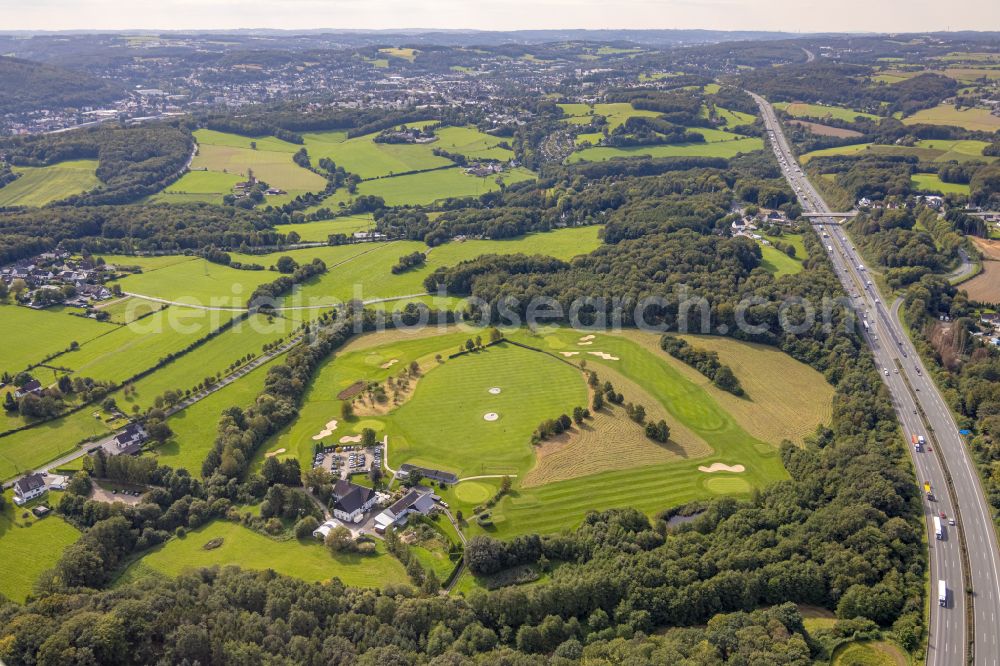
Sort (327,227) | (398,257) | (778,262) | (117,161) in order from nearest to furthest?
(778,262) → (398,257) → (327,227) → (117,161)

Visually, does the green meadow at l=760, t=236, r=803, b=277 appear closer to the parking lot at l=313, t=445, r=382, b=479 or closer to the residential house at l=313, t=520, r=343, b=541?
the parking lot at l=313, t=445, r=382, b=479

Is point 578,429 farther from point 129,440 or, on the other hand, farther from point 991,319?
point 991,319

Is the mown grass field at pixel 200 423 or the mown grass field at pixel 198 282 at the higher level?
the mown grass field at pixel 198 282

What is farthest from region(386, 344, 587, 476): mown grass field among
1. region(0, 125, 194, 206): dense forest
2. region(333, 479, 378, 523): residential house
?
region(0, 125, 194, 206): dense forest

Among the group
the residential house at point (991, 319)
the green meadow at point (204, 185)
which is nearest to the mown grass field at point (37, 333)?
the green meadow at point (204, 185)

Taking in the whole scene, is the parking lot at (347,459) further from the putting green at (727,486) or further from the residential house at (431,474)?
the putting green at (727,486)

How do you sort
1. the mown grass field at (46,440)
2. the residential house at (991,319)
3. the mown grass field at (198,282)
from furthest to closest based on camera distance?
the mown grass field at (198,282)
the residential house at (991,319)
the mown grass field at (46,440)

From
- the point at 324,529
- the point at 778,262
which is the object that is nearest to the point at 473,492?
the point at 324,529
